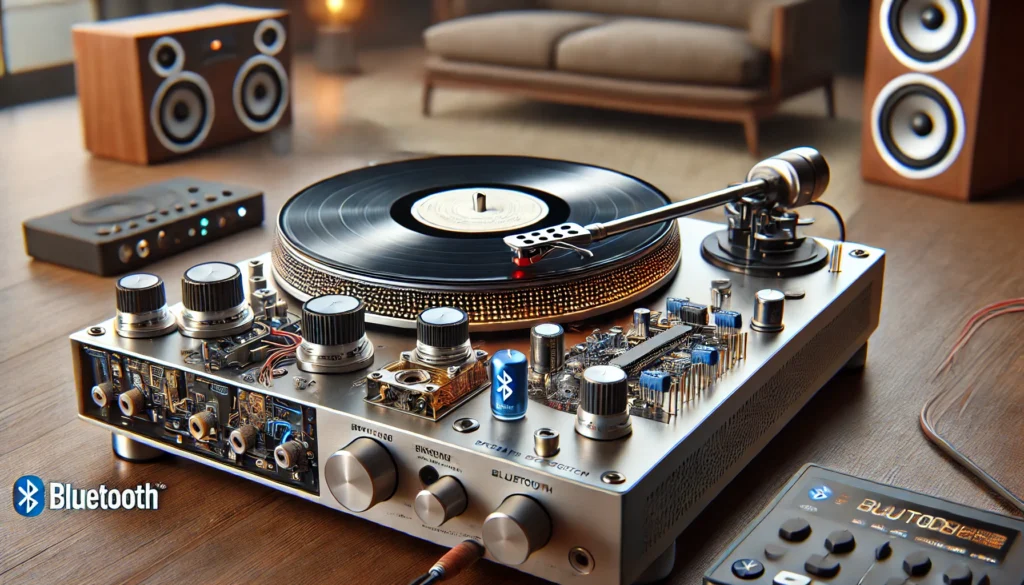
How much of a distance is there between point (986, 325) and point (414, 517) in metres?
0.98

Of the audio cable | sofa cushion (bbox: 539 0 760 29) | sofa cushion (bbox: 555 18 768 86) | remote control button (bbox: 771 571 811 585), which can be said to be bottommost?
the audio cable

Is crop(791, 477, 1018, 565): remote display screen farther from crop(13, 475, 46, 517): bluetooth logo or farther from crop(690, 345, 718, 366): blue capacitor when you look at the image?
crop(13, 475, 46, 517): bluetooth logo

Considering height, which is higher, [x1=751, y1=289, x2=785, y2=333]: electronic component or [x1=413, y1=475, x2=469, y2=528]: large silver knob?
[x1=751, y1=289, x2=785, y2=333]: electronic component

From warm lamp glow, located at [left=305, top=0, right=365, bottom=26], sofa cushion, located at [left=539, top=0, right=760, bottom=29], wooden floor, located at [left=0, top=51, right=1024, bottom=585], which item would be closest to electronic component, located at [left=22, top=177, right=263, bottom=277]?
wooden floor, located at [left=0, top=51, right=1024, bottom=585]

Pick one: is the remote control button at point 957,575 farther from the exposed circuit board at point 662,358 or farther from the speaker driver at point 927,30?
the speaker driver at point 927,30

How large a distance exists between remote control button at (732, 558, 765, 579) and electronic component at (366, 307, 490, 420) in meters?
0.30

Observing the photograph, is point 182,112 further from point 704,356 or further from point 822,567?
point 822,567

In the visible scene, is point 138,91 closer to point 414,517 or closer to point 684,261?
point 684,261

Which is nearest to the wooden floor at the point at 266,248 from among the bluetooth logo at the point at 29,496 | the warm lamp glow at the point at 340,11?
the bluetooth logo at the point at 29,496

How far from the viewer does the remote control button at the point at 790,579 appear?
883mm

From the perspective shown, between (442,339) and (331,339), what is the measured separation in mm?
114

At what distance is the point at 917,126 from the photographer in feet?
8.38

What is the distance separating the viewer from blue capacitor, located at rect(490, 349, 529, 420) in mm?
1001

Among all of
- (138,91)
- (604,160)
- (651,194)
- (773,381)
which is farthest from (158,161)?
(773,381)
